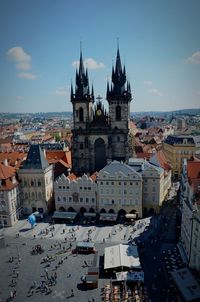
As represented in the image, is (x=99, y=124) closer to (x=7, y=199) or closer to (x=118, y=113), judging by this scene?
(x=118, y=113)

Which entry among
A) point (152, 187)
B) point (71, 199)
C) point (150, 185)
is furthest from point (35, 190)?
point (152, 187)

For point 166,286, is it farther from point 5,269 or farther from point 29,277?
point 5,269

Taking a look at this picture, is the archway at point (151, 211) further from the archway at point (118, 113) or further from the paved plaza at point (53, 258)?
the archway at point (118, 113)

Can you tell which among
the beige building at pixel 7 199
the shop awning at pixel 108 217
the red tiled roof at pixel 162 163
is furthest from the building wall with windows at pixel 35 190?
the red tiled roof at pixel 162 163

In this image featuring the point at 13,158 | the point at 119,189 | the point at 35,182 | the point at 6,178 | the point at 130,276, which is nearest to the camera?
the point at 130,276

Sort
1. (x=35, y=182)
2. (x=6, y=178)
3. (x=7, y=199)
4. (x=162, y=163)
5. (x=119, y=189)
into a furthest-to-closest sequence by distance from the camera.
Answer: (x=162, y=163) < (x=35, y=182) < (x=119, y=189) < (x=6, y=178) < (x=7, y=199)

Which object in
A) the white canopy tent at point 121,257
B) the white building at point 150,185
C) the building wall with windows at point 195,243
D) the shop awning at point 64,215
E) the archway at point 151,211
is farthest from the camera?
the archway at point 151,211

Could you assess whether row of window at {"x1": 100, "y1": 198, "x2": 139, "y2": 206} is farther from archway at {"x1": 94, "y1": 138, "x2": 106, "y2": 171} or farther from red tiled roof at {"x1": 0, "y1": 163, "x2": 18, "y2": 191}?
red tiled roof at {"x1": 0, "y1": 163, "x2": 18, "y2": 191}
